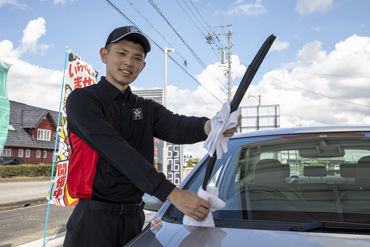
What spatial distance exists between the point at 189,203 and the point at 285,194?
2.17ft

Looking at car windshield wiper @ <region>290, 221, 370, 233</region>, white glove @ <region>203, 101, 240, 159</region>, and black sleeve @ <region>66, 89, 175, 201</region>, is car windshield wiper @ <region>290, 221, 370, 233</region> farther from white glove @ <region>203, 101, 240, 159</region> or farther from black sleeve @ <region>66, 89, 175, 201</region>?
black sleeve @ <region>66, 89, 175, 201</region>

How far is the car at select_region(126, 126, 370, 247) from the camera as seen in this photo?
129cm

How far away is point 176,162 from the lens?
1201 cm

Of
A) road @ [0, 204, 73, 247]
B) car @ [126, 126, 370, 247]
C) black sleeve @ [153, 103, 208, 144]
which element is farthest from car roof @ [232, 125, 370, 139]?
road @ [0, 204, 73, 247]

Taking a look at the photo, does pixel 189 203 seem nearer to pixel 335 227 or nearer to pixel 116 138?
pixel 116 138

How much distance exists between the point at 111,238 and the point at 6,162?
29991 mm

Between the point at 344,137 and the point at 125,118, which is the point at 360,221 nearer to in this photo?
the point at 344,137

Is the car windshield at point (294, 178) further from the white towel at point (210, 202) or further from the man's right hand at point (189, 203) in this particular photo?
the man's right hand at point (189, 203)

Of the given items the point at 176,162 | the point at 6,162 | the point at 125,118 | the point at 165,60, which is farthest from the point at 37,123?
the point at 125,118

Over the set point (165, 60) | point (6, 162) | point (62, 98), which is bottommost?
point (6, 162)

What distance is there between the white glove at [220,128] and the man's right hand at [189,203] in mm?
196

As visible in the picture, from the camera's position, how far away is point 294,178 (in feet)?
8.02

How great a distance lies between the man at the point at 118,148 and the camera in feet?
4.55

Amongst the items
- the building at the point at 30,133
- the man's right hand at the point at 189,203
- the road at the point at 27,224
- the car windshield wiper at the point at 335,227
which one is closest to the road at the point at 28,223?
the road at the point at 27,224
